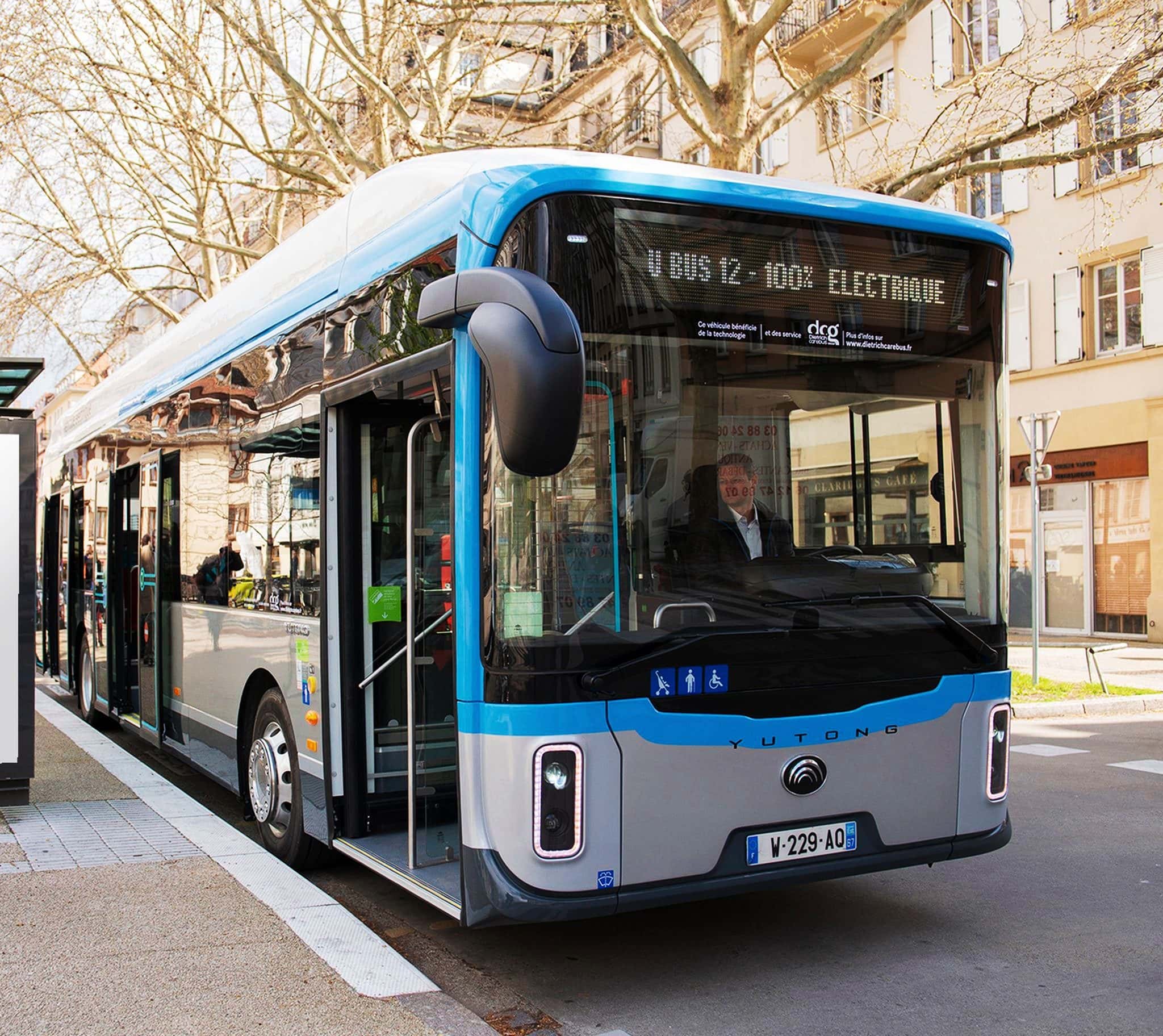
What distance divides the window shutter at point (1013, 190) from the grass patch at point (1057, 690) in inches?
513

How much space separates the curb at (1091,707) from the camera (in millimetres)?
13531

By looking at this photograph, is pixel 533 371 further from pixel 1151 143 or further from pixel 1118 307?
pixel 1118 307

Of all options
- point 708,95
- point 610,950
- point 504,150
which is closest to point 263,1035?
point 610,950

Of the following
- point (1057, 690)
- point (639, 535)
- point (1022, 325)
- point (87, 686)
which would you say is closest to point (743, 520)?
point (639, 535)

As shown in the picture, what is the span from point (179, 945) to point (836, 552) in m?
2.89

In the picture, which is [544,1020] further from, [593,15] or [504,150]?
[593,15]

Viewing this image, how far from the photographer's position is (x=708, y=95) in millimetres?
14070

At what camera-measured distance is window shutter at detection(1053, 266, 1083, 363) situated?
24.2m

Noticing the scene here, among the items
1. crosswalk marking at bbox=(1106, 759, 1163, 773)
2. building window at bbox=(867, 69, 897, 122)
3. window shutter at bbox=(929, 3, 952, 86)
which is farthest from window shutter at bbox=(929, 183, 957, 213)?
crosswalk marking at bbox=(1106, 759, 1163, 773)

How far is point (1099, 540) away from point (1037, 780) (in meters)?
15.9

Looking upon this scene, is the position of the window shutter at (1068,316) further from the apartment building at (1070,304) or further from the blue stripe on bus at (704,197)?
the blue stripe on bus at (704,197)

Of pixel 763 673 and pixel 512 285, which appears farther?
pixel 763 673

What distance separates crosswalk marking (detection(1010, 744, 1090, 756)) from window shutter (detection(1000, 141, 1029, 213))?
16.5 m

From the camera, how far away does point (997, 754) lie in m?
5.27
